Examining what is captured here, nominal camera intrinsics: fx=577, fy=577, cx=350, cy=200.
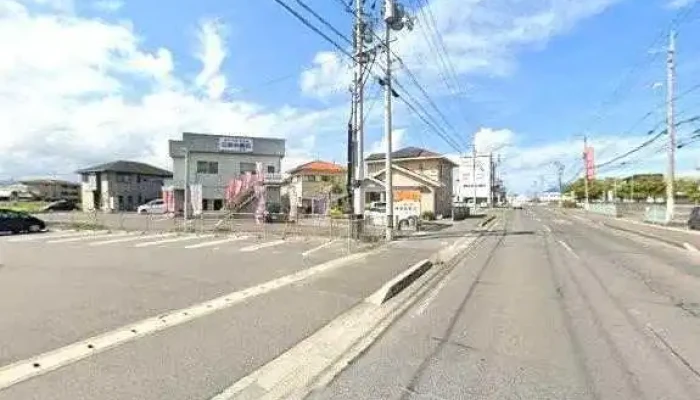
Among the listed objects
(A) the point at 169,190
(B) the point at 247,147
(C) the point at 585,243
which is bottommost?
(C) the point at 585,243

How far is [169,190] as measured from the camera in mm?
48875

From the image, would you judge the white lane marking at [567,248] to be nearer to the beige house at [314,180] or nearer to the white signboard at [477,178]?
the beige house at [314,180]

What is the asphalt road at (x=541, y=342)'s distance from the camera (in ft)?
18.1

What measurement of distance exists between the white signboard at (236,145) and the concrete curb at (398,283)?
48.4m

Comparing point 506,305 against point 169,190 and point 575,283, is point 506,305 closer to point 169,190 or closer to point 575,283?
point 575,283

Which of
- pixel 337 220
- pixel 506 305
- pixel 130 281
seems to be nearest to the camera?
pixel 506 305

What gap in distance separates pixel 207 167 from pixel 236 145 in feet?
12.7

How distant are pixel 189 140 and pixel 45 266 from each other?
47237mm

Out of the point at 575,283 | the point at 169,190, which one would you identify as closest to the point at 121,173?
the point at 169,190

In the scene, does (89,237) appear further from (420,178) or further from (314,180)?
(314,180)

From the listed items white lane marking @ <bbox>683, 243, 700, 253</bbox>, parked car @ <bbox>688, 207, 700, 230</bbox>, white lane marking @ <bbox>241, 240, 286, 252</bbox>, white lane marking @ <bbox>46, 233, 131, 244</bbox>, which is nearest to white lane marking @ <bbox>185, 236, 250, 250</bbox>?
white lane marking @ <bbox>241, 240, 286, 252</bbox>

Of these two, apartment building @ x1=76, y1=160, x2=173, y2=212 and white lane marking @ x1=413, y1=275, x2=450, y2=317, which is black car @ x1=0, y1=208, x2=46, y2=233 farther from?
apartment building @ x1=76, y1=160, x2=173, y2=212

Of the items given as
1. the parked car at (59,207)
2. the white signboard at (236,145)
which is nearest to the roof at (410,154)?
the white signboard at (236,145)

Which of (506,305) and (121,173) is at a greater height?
(121,173)
